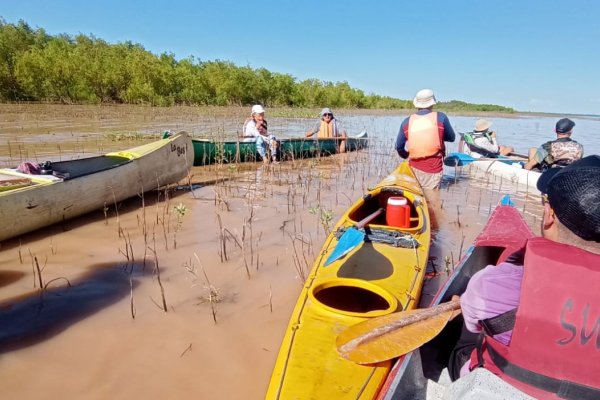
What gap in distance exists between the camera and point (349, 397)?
1.87 m

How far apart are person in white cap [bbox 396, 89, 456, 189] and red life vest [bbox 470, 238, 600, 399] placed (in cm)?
522

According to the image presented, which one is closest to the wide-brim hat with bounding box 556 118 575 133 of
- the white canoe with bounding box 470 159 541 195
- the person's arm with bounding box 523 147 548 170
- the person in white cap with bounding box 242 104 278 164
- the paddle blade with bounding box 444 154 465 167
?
the person's arm with bounding box 523 147 548 170

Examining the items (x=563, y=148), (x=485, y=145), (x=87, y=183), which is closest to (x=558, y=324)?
(x=87, y=183)

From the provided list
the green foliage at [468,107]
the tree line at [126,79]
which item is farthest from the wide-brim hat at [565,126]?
the green foliage at [468,107]

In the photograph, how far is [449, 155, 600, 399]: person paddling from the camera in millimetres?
1354

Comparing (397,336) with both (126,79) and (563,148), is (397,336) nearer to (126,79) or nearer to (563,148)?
(563,148)

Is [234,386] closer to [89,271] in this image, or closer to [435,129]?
[89,271]

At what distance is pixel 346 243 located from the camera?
10.4 feet

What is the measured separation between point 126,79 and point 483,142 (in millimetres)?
29693

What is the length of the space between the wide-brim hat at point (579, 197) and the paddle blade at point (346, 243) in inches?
70.4

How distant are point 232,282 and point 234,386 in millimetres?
1283

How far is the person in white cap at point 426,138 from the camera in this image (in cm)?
633

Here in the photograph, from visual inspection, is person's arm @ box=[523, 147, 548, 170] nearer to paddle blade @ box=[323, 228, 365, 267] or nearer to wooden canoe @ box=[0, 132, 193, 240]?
paddle blade @ box=[323, 228, 365, 267]

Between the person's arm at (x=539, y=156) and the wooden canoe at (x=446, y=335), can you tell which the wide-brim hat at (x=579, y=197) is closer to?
the wooden canoe at (x=446, y=335)
